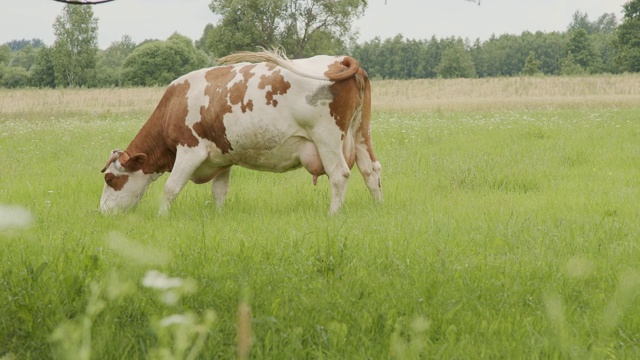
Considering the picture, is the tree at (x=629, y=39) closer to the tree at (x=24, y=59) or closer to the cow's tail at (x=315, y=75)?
the cow's tail at (x=315, y=75)

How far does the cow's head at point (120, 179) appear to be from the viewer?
23.9ft

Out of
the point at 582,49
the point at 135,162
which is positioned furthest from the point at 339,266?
the point at 582,49

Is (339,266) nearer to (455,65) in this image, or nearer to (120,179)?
(120,179)

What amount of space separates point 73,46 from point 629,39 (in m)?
58.7

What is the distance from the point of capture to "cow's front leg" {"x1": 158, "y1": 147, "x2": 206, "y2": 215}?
23.3 ft

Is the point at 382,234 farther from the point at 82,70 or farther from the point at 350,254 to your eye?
the point at 82,70

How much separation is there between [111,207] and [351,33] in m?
47.4

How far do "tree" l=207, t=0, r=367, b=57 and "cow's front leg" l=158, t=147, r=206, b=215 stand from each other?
136 ft

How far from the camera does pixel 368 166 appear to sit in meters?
7.41

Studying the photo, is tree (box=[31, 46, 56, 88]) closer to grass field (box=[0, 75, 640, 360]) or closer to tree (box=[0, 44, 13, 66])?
tree (box=[0, 44, 13, 66])

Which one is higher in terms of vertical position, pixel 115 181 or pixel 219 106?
pixel 219 106

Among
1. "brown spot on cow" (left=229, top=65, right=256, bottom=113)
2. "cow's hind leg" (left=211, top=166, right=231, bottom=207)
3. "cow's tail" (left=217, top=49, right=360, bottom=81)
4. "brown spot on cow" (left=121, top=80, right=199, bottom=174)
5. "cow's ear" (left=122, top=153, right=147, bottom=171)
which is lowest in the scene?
"cow's hind leg" (left=211, top=166, right=231, bottom=207)

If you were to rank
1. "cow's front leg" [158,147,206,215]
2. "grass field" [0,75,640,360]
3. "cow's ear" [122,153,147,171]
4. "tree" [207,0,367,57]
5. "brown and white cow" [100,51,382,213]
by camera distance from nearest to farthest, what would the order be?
"grass field" [0,75,640,360] < "brown and white cow" [100,51,382,213] < "cow's front leg" [158,147,206,215] < "cow's ear" [122,153,147,171] < "tree" [207,0,367,57]

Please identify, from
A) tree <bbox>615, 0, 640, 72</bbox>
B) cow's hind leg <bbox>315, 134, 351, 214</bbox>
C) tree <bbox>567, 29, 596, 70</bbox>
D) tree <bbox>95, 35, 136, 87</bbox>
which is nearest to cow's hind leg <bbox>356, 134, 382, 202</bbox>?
cow's hind leg <bbox>315, 134, 351, 214</bbox>
